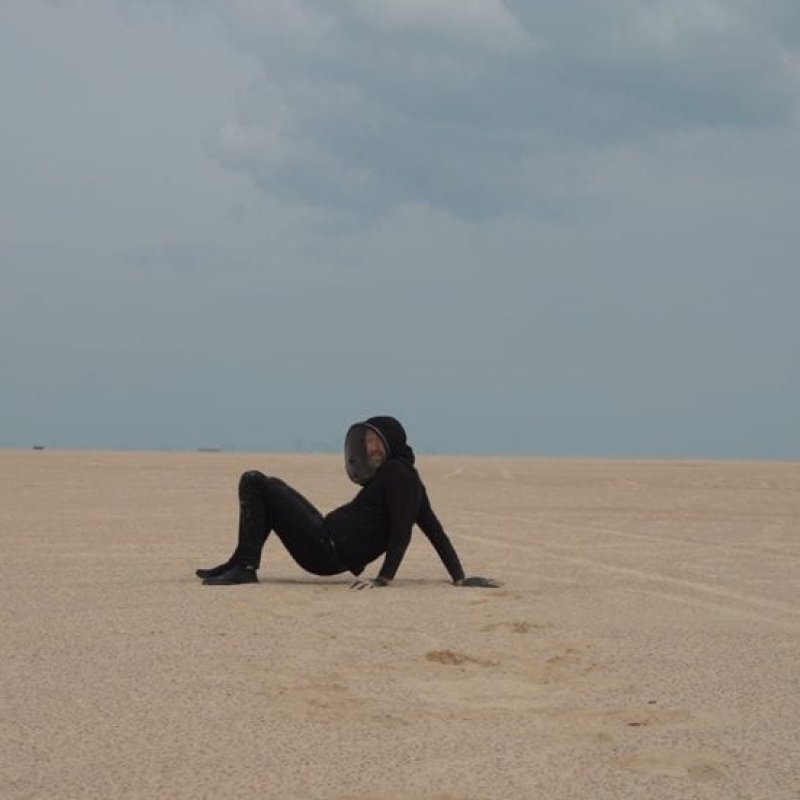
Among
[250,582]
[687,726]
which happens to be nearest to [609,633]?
[687,726]

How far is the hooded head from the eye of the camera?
→ 8.49 m

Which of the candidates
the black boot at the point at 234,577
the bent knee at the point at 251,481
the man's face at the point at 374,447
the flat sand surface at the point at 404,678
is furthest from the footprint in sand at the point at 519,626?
the black boot at the point at 234,577

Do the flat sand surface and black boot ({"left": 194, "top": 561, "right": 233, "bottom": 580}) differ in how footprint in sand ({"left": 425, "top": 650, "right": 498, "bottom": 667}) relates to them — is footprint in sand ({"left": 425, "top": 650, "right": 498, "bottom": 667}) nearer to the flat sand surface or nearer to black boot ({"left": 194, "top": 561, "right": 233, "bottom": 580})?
the flat sand surface

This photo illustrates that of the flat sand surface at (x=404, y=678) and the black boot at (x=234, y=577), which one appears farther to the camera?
the black boot at (x=234, y=577)

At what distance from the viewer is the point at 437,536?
8914 millimetres

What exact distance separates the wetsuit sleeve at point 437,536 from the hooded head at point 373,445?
435 millimetres

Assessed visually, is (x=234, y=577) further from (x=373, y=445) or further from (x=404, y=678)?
(x=404, y=678)

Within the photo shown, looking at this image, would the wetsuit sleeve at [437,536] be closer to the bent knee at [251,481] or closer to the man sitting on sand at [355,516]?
the man sitting on sand at [355,516]

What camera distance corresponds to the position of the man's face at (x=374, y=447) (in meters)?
8.48

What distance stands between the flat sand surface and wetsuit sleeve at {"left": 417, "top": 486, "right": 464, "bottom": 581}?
0.15 metres

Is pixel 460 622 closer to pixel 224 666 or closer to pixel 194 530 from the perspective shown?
pixel 224 666

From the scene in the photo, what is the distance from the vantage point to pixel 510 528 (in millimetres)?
15039

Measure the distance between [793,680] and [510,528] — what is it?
29.7 ft

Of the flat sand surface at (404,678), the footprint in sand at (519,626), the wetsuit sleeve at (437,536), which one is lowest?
the flat sand surface at (404,678)
